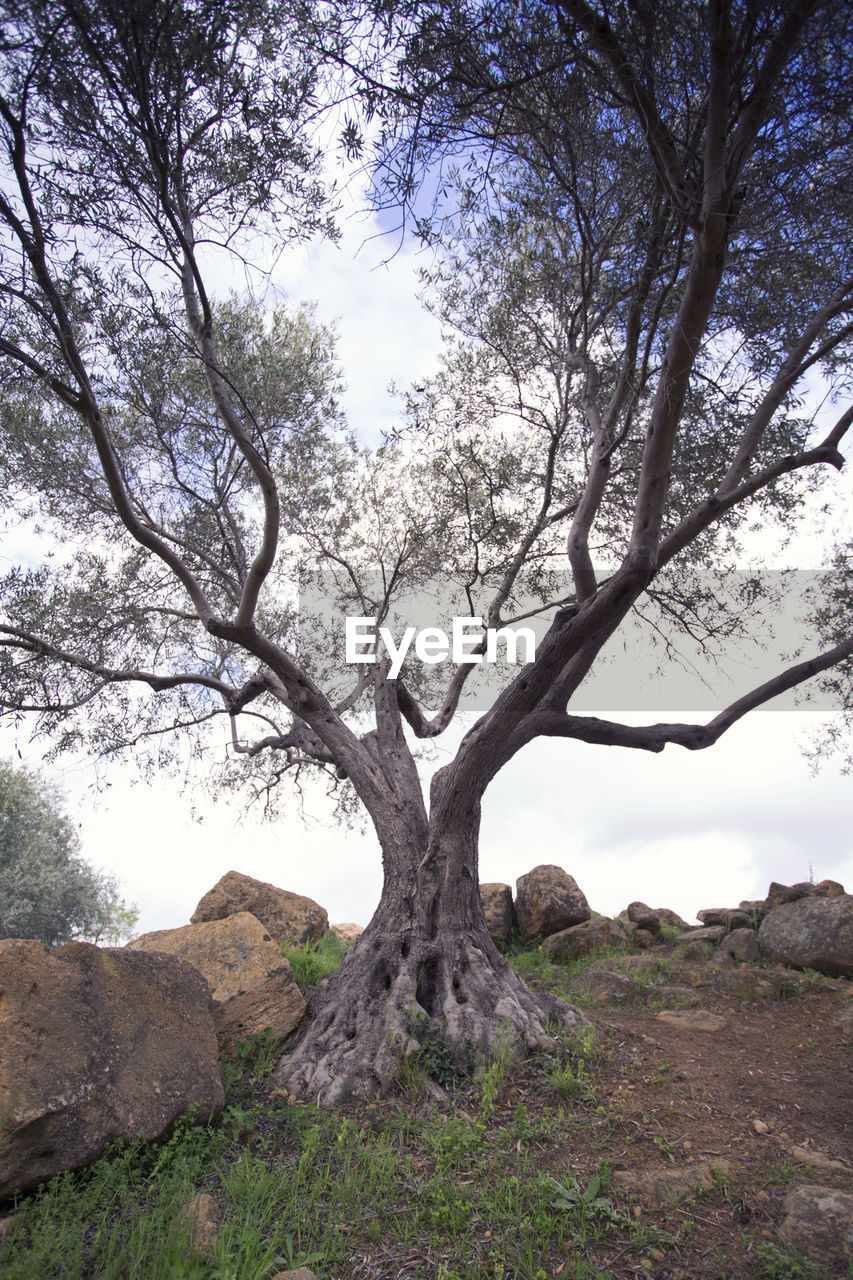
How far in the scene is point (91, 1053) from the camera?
19.0 feet

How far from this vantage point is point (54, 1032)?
223 inches

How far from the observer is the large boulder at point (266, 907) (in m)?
10.8

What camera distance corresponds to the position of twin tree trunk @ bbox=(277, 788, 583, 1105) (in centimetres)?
744

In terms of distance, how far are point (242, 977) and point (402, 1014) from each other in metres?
1.72

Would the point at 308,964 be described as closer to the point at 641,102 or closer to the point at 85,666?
the point at 85,666

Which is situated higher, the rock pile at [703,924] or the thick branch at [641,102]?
the thick branch at [641,102]

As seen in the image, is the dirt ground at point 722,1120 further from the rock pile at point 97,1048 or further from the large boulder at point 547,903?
the large boulder at point 547,903

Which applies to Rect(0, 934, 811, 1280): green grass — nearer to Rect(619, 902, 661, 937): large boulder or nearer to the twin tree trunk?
the twin tree trunk

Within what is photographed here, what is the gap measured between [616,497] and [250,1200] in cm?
975

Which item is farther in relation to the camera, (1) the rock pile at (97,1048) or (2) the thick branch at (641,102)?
(2) the thick branch at (641,102)

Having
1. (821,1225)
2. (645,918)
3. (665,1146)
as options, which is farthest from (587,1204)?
(645,918)

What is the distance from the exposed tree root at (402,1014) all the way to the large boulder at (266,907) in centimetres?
234

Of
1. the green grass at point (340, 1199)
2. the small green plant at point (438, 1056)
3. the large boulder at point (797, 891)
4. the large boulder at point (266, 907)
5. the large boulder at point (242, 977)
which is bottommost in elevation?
the green grass at point (340, 1199)

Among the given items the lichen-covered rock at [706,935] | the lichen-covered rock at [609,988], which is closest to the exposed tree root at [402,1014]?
the lichen-covered rock at [609,988]
